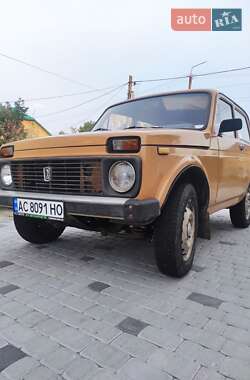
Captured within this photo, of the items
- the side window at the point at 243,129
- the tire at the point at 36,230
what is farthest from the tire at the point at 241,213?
the tire at the point at 36,230

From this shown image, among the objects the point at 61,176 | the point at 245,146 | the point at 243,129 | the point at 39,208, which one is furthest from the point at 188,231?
the point at 243,129

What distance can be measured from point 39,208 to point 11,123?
8855 millimetres

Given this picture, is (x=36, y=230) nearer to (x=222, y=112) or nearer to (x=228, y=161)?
(x=228, y=161)

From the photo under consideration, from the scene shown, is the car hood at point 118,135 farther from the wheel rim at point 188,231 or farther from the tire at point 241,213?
the tire at point 241,213

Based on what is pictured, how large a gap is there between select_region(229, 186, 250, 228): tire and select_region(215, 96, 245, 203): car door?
0.45 metres

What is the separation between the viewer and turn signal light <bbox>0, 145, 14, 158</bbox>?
3114mm

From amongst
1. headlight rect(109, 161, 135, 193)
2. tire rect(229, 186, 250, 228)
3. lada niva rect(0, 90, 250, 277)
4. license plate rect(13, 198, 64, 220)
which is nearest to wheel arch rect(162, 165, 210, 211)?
lada niva rect(0, 90, 250, 277)

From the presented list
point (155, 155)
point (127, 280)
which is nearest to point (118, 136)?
point (155, 155)

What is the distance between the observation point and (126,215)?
2.27 meters

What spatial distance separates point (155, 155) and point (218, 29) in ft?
34.5

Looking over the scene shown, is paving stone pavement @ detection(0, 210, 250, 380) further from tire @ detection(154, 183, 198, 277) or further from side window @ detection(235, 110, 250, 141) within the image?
side window @ detection(235, 110, 250, 141)

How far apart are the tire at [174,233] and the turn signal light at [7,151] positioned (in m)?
1.53

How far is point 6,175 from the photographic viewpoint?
127 inches

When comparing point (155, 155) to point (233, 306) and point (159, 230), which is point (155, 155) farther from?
point (233, 306)
